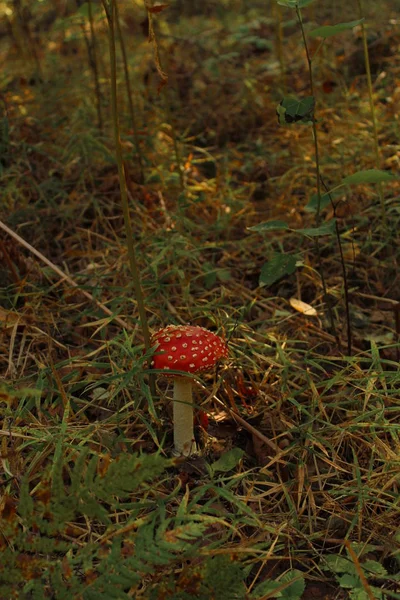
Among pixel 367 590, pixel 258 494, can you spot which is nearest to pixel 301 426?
pixel 258 494

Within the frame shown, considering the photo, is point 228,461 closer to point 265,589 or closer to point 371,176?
point 265,589

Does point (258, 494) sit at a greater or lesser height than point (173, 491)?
lesser

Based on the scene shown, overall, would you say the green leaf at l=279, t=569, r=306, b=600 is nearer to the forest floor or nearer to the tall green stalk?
the forest floor

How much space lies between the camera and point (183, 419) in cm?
216

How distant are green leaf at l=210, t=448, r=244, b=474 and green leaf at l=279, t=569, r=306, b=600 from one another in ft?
1.42

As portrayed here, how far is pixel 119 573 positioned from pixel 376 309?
185cm

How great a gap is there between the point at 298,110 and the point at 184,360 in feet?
3.20

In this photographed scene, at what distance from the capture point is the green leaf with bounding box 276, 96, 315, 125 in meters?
2.21

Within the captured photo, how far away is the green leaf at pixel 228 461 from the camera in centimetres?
207

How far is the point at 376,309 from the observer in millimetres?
2875

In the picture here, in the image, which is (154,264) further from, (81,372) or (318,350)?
(318,350)

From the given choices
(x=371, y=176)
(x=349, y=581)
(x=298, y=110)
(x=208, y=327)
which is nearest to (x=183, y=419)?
(x=208, y=327)

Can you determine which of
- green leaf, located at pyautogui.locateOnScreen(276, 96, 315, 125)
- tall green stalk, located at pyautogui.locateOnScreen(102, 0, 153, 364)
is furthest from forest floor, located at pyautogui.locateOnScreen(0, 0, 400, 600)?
green leaf, located at pyautogui.locateOnScreen(276, 96, 315, 125)

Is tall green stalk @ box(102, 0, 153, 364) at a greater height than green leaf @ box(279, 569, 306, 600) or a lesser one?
greater
